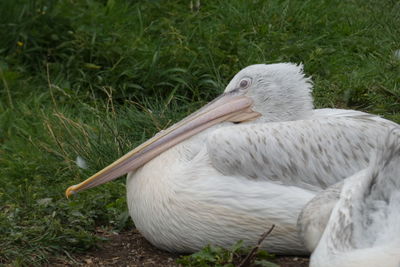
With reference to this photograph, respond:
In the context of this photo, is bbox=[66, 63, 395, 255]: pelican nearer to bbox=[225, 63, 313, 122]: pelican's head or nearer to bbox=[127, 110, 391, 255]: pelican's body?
bbox=[127, 110, 391, 255]: pelican's body

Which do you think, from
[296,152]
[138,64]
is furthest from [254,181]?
[138,64]

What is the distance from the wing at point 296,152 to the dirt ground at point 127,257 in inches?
15.1

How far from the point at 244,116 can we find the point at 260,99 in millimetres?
128

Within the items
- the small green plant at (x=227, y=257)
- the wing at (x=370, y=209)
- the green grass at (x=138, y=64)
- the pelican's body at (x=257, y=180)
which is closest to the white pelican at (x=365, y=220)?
the wing at (x=370, y=209)

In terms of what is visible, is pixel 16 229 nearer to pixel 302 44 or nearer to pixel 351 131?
pixel 351 131

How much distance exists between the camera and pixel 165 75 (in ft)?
21.8

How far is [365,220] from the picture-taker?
12.0 feet

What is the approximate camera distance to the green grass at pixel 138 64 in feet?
19.3

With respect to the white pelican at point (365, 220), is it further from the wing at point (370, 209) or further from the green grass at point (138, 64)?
the green grass at point (138, 64)

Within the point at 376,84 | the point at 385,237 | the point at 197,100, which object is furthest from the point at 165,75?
the point at 385,237

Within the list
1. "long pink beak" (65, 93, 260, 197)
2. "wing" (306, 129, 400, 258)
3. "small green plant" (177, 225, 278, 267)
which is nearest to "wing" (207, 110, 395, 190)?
"small green plant" (177, 225, 278, 267)

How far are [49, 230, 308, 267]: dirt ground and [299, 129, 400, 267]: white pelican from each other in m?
0.66

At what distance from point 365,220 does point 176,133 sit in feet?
4.86

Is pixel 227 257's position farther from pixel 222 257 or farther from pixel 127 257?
pixel 127 257
